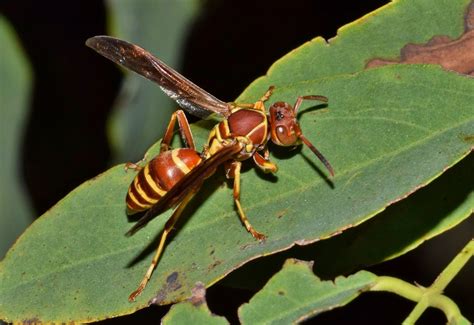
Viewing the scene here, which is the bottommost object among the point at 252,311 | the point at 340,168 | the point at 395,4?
the point at 252,311

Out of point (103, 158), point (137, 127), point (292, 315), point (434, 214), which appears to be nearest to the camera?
point (292, 315)

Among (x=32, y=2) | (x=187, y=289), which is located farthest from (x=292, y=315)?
(x=32, y=2)

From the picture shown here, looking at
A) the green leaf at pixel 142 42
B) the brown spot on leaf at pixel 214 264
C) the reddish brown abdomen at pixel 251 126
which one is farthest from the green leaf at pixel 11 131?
the brown spot on leaf at pixel 214 264

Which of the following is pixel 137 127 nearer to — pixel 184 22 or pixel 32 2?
pixel 184 22

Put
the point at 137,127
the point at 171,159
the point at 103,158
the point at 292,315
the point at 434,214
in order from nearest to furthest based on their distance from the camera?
the point at 292,315, the point at 434,214, the point at 171,159, the point at 137,127, the point at 103,158

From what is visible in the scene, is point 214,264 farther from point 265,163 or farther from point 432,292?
point 432,292

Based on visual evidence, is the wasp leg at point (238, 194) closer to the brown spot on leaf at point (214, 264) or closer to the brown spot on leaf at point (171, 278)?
the brown spot on leaf at point (214, 264)
